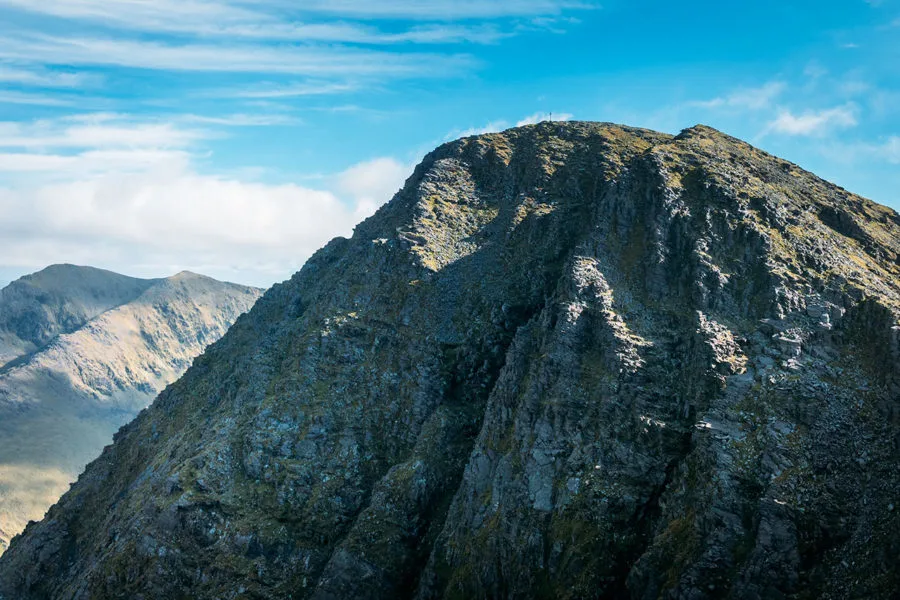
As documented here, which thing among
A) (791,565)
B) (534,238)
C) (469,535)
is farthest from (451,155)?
(791,565)

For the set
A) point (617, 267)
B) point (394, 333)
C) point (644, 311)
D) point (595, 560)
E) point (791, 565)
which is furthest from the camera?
point (394, 333)

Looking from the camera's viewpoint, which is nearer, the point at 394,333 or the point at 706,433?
the point at 706,433

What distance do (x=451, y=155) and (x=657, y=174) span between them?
58.2 metres

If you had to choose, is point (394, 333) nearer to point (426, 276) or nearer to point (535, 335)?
point (426, 276)

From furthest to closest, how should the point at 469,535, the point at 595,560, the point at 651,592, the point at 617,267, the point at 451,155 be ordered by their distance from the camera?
the point at 451,155 < the point at 617,267 < the point at 469,535 < the point at 595,560 < the point at 651,592

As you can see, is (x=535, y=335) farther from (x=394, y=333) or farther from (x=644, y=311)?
(x=394, y=333)

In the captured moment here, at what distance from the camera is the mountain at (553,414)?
63.4m

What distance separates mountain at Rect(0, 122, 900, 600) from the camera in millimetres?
63406

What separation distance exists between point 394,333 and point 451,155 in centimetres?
5372

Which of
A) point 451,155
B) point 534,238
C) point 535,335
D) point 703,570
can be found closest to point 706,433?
point 703,570

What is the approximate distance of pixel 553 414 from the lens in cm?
8288

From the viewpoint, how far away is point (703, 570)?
59031 millimetres

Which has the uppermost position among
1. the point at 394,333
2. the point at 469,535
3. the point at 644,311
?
the point at 644,311

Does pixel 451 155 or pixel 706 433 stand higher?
pixel 451 155
